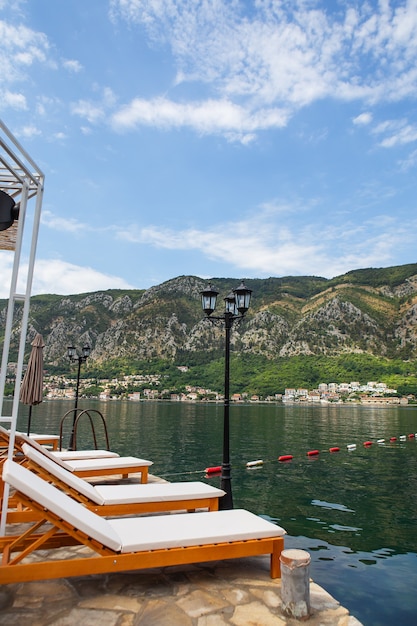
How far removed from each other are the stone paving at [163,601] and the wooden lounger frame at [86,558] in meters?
0.25

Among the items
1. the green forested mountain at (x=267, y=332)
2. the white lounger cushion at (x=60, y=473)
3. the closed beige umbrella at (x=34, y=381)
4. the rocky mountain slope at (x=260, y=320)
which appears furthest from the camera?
the rocky mountain slope at (x=260, y=320)

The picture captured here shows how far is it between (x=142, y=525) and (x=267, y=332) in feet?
350

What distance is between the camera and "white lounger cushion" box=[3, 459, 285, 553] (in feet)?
10.7

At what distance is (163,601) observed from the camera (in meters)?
3.42

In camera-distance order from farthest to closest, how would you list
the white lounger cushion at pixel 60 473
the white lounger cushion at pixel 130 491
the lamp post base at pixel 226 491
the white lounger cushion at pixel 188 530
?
1. the lamp post base at pixel 226 491
2. the white lounger cushion at pixel 130 491
3. the white lounger cushion at pixel 60 473
4. the white lounger cushion at pixel 188 530

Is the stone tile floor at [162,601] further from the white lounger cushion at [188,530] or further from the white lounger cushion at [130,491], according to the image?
the white lounger cushion at [130,491]

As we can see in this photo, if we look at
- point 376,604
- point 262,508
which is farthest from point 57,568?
point 262,508

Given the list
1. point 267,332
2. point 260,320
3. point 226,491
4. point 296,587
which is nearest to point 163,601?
point 296,587

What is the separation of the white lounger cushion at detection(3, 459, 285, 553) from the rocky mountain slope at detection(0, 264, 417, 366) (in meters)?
91.9

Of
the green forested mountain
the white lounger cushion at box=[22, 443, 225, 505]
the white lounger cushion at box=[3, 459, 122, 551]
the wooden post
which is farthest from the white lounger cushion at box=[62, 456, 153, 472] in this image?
the green forested mountain

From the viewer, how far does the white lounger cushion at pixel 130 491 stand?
462cm

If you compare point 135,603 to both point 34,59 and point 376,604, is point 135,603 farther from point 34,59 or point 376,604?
point 34,59

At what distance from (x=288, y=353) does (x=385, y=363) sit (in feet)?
75.7

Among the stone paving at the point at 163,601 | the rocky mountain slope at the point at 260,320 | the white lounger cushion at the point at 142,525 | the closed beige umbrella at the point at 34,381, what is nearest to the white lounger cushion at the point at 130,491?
the white lounger cushion at the point at 142,525
